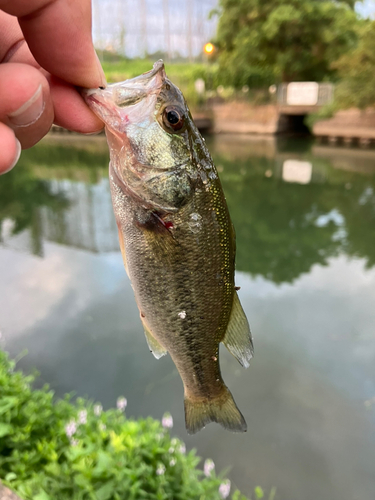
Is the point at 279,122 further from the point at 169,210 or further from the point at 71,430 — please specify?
the point at 169,210

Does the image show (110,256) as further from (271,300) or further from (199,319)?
(199,319)

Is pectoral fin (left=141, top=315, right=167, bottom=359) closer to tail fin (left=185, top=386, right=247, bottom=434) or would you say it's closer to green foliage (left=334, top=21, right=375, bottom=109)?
tail fin (left=185, top=386, right=247, bottom=434)

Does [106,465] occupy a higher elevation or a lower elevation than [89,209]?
higher

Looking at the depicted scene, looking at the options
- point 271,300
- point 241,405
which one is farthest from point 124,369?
point 271,300

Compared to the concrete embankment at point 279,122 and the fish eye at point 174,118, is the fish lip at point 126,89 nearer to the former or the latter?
the fish eye at point 174,118

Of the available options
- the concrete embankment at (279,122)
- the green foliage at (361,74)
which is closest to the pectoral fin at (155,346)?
the green foliage at (361,74)
